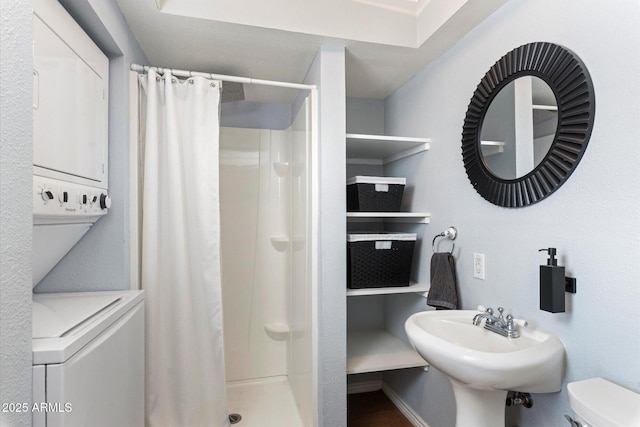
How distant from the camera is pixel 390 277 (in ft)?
6.48

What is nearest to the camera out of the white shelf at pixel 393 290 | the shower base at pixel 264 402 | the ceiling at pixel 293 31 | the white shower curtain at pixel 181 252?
the ceiling at pixel 293 31

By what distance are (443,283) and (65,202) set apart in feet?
5.70

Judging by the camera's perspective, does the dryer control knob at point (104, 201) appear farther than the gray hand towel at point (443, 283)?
No

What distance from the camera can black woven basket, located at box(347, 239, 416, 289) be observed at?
1.91 m

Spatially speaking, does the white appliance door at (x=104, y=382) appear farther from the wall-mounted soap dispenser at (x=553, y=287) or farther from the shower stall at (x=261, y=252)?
the wall-mounted soap dispenser at (x=553, y=287)

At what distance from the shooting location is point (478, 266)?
1635 millimetres

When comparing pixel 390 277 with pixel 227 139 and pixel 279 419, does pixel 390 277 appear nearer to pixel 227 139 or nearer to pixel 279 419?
pixel 279 419

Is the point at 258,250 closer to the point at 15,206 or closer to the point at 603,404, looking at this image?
the point at 15,206

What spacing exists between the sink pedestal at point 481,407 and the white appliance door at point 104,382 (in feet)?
4.04

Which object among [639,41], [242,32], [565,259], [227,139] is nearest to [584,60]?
[639,41]

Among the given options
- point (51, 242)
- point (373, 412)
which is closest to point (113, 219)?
point (51, 242)

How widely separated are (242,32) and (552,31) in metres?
1.37

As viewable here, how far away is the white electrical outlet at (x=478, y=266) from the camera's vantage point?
5.28ft

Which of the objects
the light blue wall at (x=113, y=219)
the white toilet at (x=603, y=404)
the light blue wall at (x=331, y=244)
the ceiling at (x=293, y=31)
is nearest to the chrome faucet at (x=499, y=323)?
the white toilet at (x=603, y=404)
